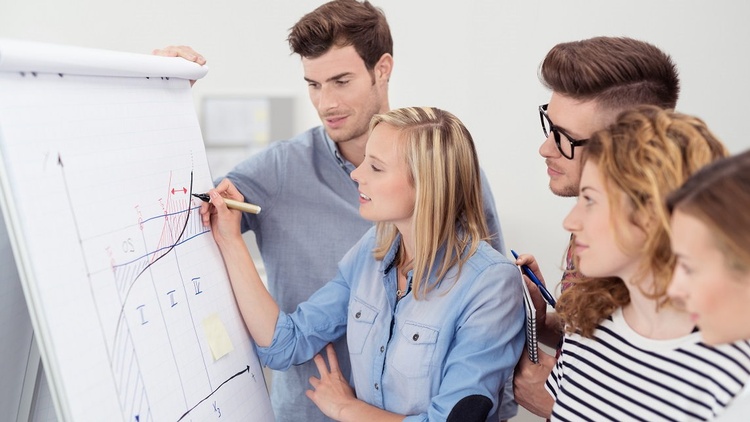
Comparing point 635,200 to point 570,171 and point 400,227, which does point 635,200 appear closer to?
point 570,171

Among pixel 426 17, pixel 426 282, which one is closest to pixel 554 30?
pixel 426 17

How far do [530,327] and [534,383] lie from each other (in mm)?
127

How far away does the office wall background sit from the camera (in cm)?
250

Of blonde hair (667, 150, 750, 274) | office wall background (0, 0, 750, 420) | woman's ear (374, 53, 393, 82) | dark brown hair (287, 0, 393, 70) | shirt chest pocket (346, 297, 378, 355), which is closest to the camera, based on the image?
blonde hair (667, 150, 750, 274)

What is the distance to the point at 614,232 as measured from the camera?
1.11 meters

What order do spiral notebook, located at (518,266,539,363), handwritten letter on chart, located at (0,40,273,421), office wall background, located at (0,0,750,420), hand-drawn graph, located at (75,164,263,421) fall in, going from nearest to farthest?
handwritten letter on chart, located at (0,40,273,421), hand-drawn graph, located at (75,164,263,421), spiral notebook, located at (518,266,539,363), office wall background, located at (0,0,750,420)

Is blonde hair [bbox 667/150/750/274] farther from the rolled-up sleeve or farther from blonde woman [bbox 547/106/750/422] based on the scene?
the rolled-up sleeve

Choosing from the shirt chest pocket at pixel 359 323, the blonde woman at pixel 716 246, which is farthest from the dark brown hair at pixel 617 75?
the shirt chest pocket at pixel 359 323

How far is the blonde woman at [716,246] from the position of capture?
89cm

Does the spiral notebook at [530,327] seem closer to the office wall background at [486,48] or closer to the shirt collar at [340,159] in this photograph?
the shirt collar at [340,159]

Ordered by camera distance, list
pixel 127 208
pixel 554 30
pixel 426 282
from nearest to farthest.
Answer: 1. pixel 127 208
2. pixel 426 282
3. pixel 554 30

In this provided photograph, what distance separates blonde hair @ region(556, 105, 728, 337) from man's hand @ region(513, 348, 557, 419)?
39 centimetres

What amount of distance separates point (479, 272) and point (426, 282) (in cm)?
11

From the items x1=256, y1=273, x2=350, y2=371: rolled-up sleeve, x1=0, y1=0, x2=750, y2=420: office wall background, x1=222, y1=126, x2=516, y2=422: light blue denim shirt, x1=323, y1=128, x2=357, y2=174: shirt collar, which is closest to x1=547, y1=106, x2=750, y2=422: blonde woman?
x1=256, y1=273, x2=350, y2=371: rolled-up sleeve
